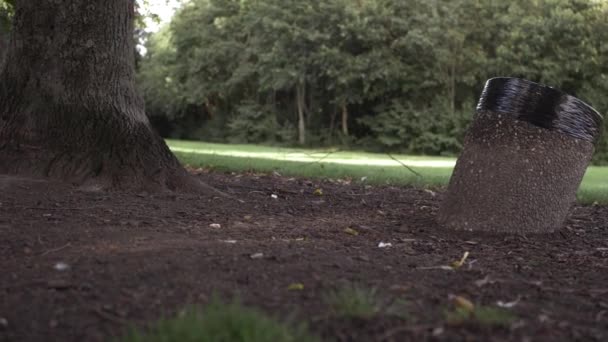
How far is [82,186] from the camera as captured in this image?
22.6 ft

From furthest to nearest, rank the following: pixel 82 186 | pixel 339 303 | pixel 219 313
Result: 1. pixel 82 186
2. pixel 339 303
3. pixel 219 313

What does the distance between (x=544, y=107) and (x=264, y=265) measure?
3.18m

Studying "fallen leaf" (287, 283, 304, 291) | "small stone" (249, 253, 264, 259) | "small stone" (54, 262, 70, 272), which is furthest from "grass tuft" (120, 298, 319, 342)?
"small stone" (249, 253, 264, 259)

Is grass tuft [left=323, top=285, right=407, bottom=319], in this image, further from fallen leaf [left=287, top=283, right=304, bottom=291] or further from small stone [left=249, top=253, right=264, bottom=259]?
small stone [left=249, top=253, right=264, bottom=259]

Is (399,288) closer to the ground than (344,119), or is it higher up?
closer to the ground

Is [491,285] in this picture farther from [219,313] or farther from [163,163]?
[163,163]

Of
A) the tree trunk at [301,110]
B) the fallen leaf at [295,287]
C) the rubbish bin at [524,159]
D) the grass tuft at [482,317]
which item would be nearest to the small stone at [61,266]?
the fallen leaf at [295,287]

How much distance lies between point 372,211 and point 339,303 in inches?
175

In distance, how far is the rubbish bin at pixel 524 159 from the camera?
6125 mm

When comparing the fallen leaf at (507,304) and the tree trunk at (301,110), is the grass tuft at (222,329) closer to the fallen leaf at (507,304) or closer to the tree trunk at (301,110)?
the fallen leaf at (507,304)

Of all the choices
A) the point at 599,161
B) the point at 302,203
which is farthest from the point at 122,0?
the point at 599,161

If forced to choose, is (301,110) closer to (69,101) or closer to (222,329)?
(69,101)

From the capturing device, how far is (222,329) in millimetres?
2785

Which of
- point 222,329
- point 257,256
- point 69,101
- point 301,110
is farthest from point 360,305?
point 301,110
